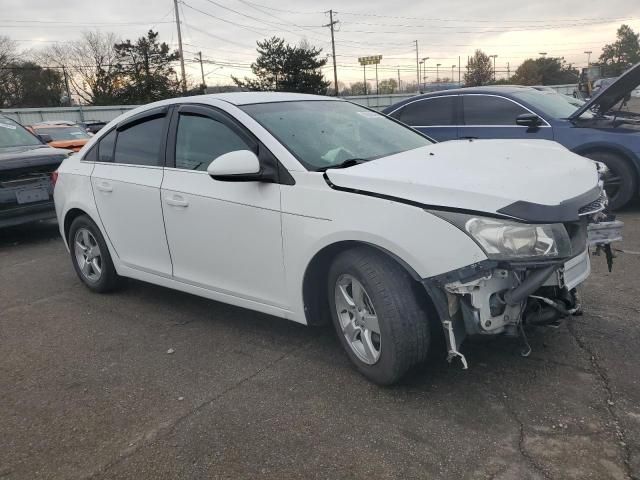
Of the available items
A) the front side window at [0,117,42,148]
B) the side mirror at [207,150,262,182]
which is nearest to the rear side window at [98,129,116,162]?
the side mirror at [207,150,262,182]

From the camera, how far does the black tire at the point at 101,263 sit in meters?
4.89

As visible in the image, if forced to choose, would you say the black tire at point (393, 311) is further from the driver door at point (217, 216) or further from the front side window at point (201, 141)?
the front side window at point (201, 141)

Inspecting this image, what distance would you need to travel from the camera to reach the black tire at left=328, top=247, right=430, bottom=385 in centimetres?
286

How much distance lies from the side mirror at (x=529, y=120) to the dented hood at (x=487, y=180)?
3.82 m

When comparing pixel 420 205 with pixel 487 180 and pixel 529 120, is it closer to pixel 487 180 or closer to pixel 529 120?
pixel 487 180

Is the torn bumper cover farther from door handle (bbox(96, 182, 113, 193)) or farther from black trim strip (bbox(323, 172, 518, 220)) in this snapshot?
door handle (bbox(96, 182, 113, 193))

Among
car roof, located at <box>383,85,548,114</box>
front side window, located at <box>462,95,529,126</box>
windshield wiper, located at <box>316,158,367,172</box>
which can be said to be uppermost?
car roof, located at <box>383,85,548,114</box>

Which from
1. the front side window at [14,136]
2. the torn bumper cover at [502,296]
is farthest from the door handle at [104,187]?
the front side window at [14,136]

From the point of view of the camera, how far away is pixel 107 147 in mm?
4855

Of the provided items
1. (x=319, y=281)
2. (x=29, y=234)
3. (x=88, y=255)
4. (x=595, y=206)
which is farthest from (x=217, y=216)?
(x=29, y=234)

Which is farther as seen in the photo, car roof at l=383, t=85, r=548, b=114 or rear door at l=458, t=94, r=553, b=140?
car roof at l=383, t=85, r=548, b=114

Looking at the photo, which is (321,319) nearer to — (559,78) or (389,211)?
(389,211)

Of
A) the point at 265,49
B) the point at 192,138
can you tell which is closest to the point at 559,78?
the point at 265,49

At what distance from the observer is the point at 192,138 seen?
405 cm
